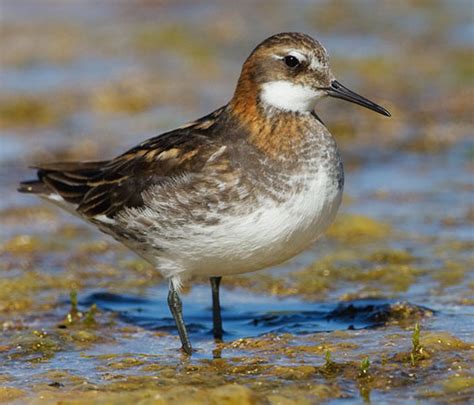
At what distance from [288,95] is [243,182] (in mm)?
843

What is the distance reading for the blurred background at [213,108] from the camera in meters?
8.83

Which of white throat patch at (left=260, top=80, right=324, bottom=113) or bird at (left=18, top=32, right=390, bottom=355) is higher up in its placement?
white throat patch at (left=260, top=80, right=324, bottom=113)

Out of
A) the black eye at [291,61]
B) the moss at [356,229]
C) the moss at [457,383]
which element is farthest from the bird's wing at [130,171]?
the moss at [356,229]

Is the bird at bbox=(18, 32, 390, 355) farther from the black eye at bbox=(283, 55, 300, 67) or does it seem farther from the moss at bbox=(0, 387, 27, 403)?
the moss at bbox=(0, 387, 27, 403)

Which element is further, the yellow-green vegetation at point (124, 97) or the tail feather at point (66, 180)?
the yellow-green vegetation at point (124, 97)

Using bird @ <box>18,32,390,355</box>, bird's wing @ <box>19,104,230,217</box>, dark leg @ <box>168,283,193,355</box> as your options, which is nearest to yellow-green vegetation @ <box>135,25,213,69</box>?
bird's wing @ <box>19,104,230,217</box>

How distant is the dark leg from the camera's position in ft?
26.3

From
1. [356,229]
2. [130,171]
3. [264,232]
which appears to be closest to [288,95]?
[264,232]

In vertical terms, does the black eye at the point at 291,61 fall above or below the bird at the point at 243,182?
above

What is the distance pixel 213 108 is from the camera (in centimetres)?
1502

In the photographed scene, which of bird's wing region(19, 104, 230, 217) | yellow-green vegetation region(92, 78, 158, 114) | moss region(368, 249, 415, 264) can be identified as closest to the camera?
bird's wing region(19, 104, 230, 217)

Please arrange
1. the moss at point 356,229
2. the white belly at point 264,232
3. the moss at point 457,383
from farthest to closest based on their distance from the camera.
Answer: the moss at point 356,229
the white belly at point 264,232
the moss at point 457,383

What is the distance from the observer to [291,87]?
8000 millimetres

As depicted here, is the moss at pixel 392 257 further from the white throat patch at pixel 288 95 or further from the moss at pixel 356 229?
the white throat patch at pixel 288 95
